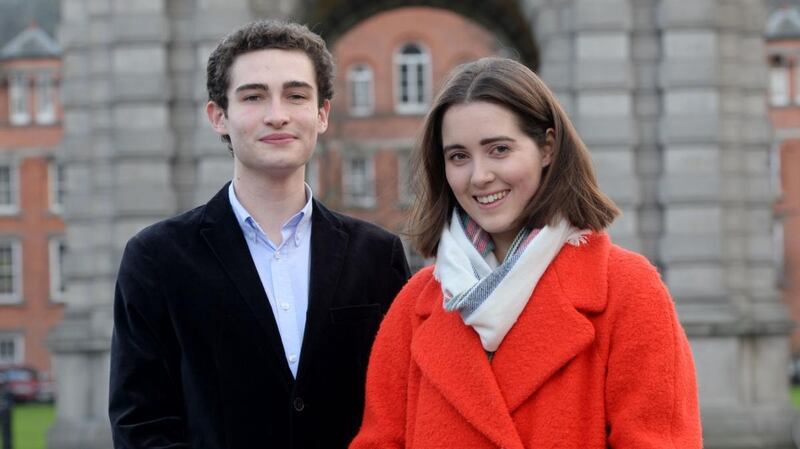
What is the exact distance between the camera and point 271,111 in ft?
14.1

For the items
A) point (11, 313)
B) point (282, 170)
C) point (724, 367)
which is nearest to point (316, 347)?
point (282, 170)

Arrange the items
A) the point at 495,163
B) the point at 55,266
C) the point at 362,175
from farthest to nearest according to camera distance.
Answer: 1. the point at 55,266
2. the point at 362,175
3. the point at 495,163

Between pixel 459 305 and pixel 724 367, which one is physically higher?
pixel 459 305

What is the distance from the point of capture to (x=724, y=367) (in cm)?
1341

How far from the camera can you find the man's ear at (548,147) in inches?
150

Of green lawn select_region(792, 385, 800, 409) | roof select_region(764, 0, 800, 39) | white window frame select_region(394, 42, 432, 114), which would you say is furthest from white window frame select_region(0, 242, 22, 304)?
roof select_region(764, 0, 800, 39)

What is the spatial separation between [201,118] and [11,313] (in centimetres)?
3586

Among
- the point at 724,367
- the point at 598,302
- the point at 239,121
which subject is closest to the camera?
the point at 598,302

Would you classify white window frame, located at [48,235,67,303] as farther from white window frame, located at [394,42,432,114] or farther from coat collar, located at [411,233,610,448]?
coat collar, located at [411,233,610,448]

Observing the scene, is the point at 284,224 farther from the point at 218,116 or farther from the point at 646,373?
the point at 646,373

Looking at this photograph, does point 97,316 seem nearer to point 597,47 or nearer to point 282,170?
point 597,47

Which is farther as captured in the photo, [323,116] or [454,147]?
[323,116]

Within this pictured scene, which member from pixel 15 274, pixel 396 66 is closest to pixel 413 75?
pixel 396 66

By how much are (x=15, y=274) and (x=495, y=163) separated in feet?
151
